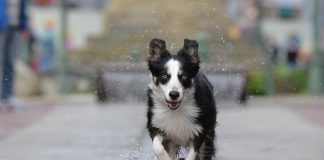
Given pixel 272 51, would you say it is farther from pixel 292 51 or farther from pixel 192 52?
pixel 292 51

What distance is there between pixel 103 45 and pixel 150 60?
47.9 ft

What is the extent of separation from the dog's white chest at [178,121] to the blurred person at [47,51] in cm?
1561

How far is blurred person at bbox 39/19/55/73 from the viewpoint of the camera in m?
24.7

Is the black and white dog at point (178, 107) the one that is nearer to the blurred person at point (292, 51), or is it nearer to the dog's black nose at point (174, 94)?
the dog's black nose at point (174, 94)

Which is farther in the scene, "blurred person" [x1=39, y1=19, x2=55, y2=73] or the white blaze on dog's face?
"blurred person" [x1=39, y1=19, x2=55, y2=73]

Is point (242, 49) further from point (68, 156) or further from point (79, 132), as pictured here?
point (68, 156)

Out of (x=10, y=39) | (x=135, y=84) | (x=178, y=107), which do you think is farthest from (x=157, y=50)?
(x=10, y=39)

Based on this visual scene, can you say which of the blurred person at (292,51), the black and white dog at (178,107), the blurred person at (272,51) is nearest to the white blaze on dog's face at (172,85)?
the black and white dog at (178,107)

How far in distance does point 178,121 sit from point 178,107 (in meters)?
0.13

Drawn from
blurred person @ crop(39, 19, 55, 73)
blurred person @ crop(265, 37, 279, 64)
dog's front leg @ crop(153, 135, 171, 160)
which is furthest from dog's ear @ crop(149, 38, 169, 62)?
blurred person @ crop(39, 19, 55, 73)

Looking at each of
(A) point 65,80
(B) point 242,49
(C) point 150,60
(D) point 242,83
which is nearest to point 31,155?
(C) point 150,60

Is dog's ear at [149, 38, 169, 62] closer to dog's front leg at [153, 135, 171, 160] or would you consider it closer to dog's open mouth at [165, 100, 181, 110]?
dog's open mouth at [165, 100, 181, 110]

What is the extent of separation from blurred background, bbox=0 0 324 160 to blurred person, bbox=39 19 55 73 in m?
0.05

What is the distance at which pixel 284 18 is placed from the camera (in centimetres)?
4044
